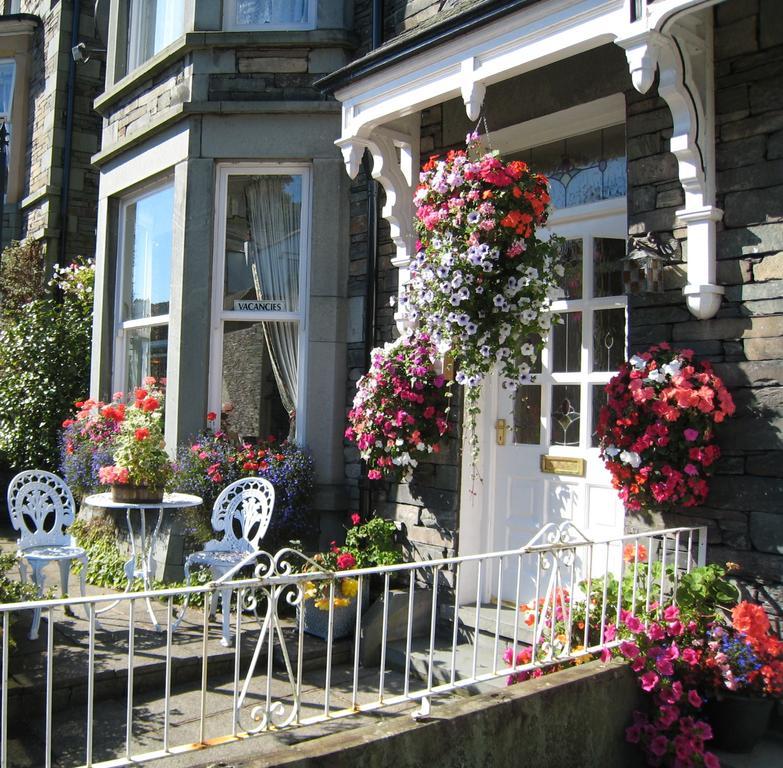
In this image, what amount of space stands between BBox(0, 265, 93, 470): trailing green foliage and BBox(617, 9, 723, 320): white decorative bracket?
22.3 ft

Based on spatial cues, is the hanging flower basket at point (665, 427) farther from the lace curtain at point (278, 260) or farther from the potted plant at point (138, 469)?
the lace curtain at point (278, 260)

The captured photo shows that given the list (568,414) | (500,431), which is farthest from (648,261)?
(500,431)

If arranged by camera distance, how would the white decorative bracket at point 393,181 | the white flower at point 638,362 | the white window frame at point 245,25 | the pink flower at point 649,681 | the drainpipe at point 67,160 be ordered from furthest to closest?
the drainpipe at point 67,160
the white window frame at point 245,25
the white decorative bracket at point 393,181
the white flower at point 638,362
the pink flower at point 649,681

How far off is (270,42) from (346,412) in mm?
3021

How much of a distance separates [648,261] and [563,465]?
144cm

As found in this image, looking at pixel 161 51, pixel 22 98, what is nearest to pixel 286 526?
pixel 161 51

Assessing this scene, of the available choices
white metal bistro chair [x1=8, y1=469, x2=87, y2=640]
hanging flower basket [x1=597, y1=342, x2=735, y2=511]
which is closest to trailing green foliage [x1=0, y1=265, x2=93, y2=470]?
white metal bistro chair [x1=8, y1=469, x2=87, y2=640]

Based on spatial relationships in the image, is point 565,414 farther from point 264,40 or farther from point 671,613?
point 264,40

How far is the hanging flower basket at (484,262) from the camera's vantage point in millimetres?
4426

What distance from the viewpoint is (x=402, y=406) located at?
17.2 feet

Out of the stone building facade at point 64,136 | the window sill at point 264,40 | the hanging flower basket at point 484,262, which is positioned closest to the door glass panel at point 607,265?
the hanging flower basket at point 484,262

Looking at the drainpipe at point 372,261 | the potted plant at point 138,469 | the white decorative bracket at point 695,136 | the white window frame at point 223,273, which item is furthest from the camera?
the white window frame at point 223,273

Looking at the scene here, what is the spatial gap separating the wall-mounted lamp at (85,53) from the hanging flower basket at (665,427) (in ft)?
28.7

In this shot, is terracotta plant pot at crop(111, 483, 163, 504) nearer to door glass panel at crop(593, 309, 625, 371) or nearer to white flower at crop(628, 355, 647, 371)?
door glass panel at crop(593, 309, 625, 371)
